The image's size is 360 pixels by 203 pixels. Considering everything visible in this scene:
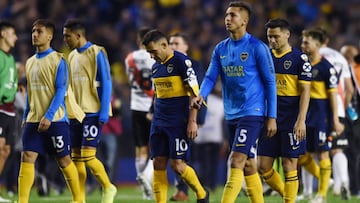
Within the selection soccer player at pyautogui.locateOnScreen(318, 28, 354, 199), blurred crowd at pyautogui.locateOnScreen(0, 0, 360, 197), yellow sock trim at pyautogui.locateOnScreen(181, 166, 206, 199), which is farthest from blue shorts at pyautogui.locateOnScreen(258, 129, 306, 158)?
blurred crowd at pyautogui.locateOnScreen(0, 0, 360, 197)

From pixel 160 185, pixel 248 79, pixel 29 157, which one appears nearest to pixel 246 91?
pixel 248 79

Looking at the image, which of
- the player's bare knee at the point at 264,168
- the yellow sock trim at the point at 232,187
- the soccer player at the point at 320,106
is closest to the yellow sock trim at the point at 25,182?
the yellow sock trim at the point at 232,187

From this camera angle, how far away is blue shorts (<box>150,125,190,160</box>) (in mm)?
12891

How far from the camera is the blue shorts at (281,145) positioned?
13281 millimetres

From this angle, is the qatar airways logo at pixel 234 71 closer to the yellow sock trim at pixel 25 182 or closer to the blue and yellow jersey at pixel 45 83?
the blue and yellow jersey at pixel 45 83

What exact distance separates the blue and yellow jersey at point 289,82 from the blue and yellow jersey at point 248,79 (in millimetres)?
1025

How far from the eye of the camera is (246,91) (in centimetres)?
1229

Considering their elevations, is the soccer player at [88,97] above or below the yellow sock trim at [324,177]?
above

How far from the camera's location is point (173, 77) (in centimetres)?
1304

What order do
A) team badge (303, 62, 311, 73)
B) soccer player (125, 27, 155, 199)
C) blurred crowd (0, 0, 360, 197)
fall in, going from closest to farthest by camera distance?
team badge (303, 62, 311, 73), soccer player (125, 27, 155, 199), blurred crowd (0, 0, 360, 197)

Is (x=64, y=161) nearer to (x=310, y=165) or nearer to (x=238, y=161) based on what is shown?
(x=238, y=161)

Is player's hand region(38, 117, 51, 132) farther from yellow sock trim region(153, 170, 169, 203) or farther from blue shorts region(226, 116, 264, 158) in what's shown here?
blue shorts region(226, 116, 264, 158)

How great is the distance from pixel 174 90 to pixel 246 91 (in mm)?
1115

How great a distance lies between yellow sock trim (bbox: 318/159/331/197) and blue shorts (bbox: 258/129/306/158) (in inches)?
71.9
